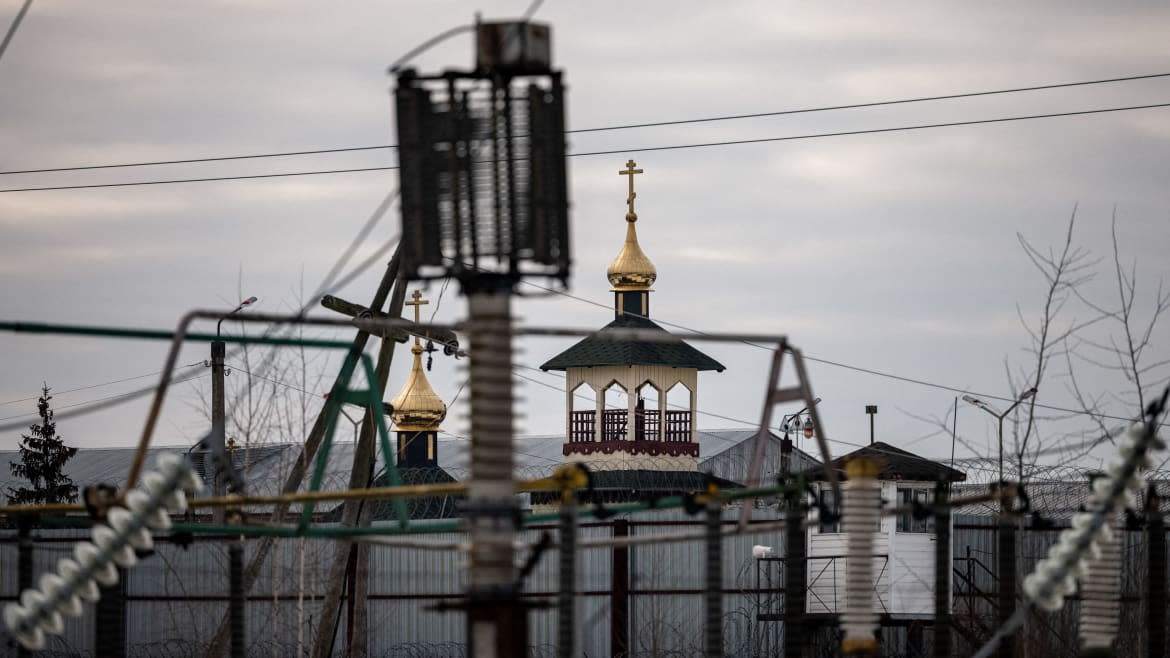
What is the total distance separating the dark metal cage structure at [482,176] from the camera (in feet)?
41.2

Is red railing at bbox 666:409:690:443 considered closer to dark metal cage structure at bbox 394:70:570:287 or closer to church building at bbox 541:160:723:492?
church building at bbox 541:160:723:492

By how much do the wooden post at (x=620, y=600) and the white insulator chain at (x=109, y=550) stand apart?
16292mm

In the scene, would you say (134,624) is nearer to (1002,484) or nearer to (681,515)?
(681,515)

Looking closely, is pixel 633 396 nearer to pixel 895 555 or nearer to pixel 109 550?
pixel 895 555

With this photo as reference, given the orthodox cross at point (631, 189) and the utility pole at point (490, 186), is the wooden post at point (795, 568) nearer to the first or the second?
the utility pole at point (490, 186)

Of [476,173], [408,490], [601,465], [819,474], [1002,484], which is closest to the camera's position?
[476,173]

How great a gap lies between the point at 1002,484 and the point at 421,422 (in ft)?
134

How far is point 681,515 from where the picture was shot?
3300cm

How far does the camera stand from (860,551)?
13492 mm

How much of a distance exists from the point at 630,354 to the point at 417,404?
13.9m

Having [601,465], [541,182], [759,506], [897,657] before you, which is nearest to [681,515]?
[759,506]

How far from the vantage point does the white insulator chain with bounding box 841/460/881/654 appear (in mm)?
13453

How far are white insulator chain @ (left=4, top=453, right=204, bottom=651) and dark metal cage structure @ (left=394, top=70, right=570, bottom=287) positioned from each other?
2.37 m

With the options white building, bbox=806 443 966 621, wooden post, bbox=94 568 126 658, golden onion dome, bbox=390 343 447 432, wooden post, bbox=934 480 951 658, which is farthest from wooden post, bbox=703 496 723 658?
golden onion dome, bbox=390 343 447 432
